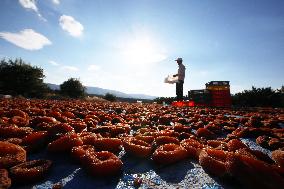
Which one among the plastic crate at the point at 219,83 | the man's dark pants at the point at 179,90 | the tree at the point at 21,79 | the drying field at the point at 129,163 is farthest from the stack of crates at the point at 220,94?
the tree at the point at 21,79

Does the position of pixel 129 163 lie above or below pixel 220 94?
below

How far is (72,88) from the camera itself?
30891 millimetres

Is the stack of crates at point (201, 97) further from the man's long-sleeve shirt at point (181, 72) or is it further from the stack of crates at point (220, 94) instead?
the man's long-sleeve shirt at point (181, 72)

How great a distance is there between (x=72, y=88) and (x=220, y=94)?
23028 millimetres

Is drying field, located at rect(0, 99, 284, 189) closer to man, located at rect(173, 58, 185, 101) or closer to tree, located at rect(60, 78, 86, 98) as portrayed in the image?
man, located at rect(173, 58, 185, 101)

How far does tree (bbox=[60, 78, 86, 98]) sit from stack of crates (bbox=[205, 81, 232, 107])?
22092 mm

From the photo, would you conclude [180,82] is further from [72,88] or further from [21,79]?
[72,88]

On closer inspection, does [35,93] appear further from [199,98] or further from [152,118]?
[152,118]

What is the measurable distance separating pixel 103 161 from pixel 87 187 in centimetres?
21

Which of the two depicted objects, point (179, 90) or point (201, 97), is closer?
point (201, 97)

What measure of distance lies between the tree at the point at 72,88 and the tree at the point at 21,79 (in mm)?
6208

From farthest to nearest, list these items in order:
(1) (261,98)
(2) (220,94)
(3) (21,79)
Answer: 1. (3) (21,79)
2. (1) (261,98)
3. (2) (220,94)

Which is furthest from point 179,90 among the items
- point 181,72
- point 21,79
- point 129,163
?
point 21,79

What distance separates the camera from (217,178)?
5.44 ft
